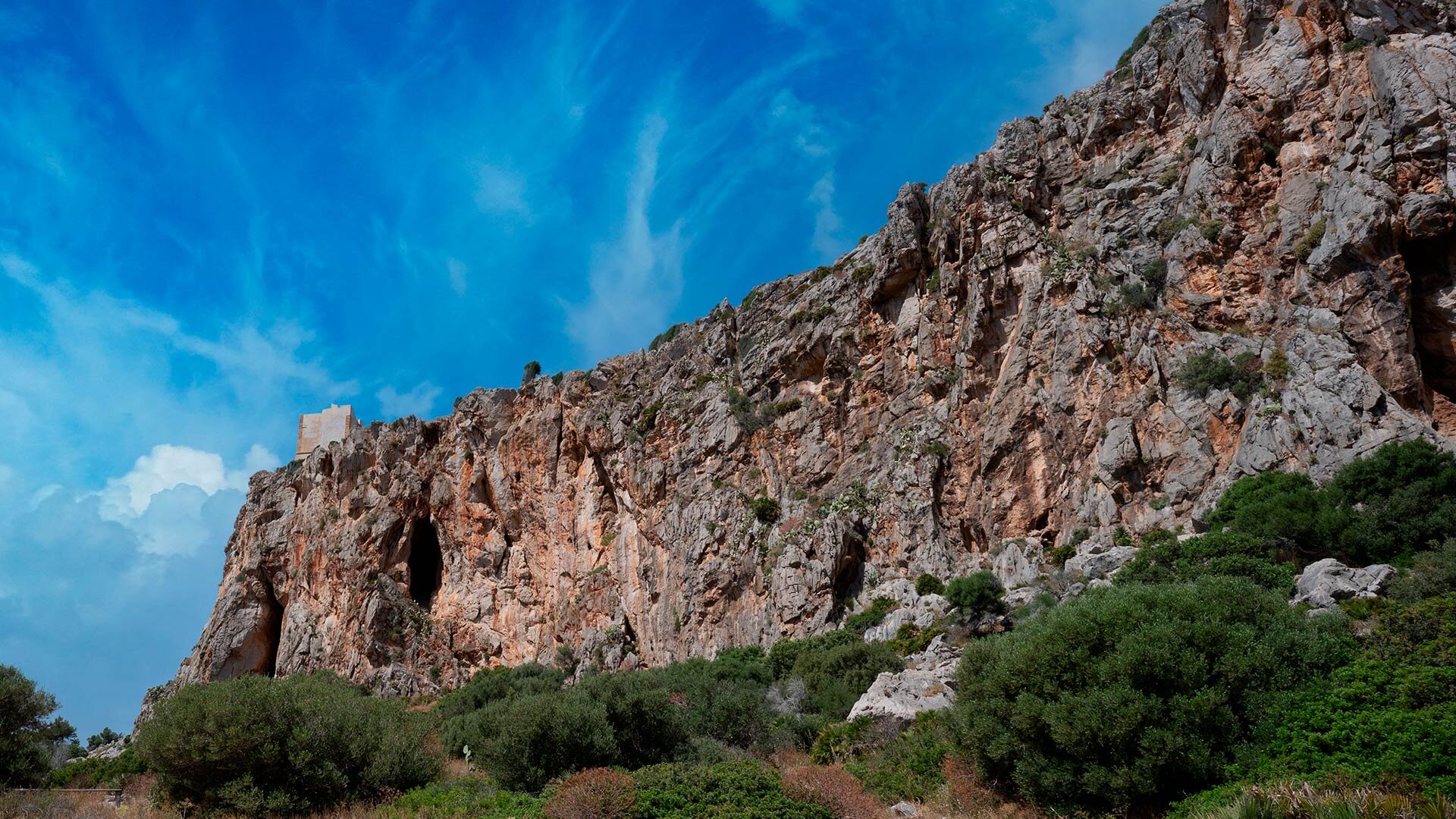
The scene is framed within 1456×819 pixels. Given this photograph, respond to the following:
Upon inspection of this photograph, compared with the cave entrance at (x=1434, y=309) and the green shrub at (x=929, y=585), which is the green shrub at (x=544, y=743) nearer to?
the green shrub at (x=929, y=585)

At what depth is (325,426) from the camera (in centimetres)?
8169

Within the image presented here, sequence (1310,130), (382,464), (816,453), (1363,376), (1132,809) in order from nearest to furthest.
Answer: (1132,809), (1363,376), (1310,130), (816,453), (382,464)

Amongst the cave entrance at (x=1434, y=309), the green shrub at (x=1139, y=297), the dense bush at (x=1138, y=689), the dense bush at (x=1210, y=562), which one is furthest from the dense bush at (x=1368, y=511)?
the green shrub at (x=1139, y=297)

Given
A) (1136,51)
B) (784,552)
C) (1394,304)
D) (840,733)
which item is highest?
(1136,51)

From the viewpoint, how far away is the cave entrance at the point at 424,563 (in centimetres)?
5847

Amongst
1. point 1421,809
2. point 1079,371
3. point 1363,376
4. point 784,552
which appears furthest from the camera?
point 784,552

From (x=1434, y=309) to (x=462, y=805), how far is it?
31.1 m

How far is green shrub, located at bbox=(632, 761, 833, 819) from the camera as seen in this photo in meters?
13.0

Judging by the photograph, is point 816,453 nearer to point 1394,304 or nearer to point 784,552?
point 784,552

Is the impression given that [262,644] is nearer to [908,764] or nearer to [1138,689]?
[908,764]

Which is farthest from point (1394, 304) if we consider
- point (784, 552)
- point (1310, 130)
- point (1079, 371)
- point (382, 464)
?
point (382, 464)

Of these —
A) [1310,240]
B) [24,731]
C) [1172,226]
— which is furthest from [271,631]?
[1310,240]

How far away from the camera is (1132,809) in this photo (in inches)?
511

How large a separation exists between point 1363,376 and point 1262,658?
1633 centimetres
